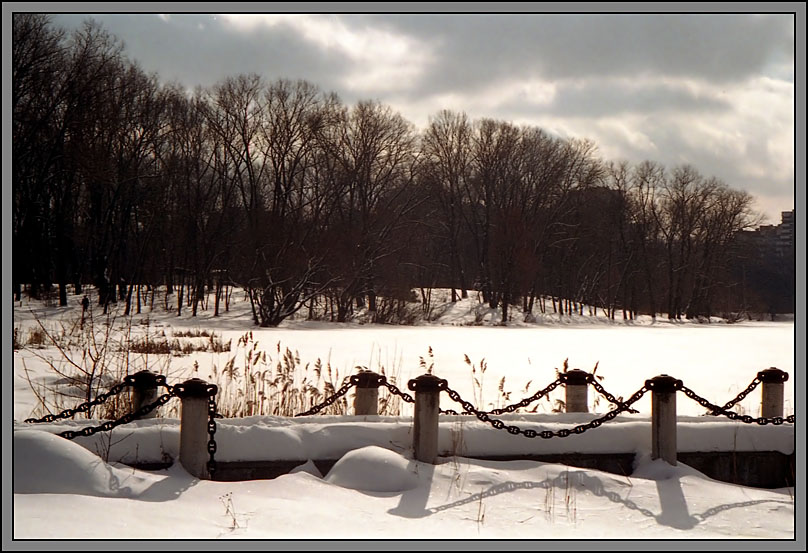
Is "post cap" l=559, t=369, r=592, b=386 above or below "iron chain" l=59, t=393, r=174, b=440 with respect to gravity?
above

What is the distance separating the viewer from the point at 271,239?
1192 inches

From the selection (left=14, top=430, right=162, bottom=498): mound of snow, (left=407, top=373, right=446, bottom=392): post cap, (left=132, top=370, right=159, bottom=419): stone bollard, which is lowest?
(left=14, top=430, right=162, bottom=498): mound of snow

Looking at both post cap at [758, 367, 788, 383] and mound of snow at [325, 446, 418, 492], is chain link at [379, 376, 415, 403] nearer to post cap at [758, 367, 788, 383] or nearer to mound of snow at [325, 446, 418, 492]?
mound of snow at [325, 446, 418, 492]

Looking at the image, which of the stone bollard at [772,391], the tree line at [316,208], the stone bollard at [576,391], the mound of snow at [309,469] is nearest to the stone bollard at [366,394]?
the mound of snow at [309,469]

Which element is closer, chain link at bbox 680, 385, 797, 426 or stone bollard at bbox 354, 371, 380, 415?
chain link at bbox 680, 385, 797, 426

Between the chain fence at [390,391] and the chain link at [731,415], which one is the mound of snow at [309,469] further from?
the chain link at [731,415]

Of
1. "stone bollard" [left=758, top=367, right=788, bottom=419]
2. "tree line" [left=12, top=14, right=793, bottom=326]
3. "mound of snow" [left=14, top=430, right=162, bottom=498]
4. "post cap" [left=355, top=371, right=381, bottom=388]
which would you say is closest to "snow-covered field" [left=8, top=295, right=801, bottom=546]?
"mound of snow" [left=14, top=430, right=162, bottom=498]

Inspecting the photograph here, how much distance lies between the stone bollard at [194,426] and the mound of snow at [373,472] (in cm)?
99

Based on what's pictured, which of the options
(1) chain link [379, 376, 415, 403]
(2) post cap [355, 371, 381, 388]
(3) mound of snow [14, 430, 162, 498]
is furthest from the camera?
(2) post cap [355, 371, 381, 388]

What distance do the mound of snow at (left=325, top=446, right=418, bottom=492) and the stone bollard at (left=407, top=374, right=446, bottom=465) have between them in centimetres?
22

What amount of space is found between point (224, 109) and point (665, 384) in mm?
34565

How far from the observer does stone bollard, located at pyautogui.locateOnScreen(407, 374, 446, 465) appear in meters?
5.38

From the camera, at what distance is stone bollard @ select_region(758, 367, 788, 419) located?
669 centimetres

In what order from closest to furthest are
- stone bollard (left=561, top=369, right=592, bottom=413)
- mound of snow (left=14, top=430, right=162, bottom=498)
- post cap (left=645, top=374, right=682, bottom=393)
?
mound of snow (left=14, top=430, right=162, bottom=498), post cap (left=645, top=374, right=682, bottom=393), stone bollard (left=561, top=369, right=592, bottom=413)
